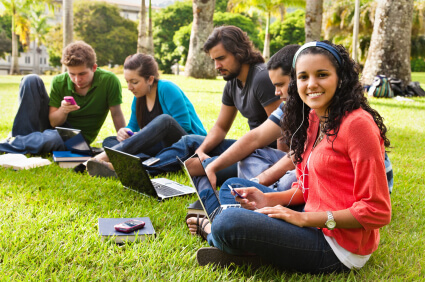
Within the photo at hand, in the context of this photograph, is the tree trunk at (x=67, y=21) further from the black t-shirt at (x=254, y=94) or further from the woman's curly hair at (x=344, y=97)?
the woman's curly hair at (x=344, y=97)

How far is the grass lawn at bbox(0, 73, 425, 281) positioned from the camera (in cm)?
231

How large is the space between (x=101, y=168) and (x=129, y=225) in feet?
5.07

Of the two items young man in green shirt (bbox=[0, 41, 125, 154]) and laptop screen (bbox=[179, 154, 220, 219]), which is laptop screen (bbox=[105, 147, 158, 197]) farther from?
young man in green shirt (bbox=[0, 41, 125, 154])

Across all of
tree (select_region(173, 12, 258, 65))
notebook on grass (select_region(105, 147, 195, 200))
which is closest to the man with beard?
notebook on grass (select_region(105, 147, 195, 200))

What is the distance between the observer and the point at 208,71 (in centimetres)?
2008

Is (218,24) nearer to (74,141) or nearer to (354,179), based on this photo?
(74,141)

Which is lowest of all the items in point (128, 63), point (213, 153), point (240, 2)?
point (213, 153)

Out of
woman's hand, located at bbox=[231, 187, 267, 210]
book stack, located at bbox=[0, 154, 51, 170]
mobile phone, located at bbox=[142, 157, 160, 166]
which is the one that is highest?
woman's hand, located at bbox=[231, 187, 267, 210]

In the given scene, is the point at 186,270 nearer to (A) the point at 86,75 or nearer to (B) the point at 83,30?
(A) the point at 86,75

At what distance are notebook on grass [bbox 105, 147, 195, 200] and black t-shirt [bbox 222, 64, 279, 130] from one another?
895mm

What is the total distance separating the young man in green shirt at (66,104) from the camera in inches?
195

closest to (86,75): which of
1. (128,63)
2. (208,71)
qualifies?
(128,63)

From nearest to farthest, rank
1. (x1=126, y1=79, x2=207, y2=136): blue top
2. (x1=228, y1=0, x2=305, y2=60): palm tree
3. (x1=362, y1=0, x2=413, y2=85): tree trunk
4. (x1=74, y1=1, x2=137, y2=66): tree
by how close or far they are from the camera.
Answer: (x1=126, y1=79, x2=207, y2=136): blue top → (x1=362, y1=0, x2=413, y2=85): tree trunk → (x1=228, y1=0, x2=305, y2=60): palm tree → (x1=74, y1=1, x2=137, y2=66): tree

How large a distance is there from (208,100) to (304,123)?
9338 millimetres
